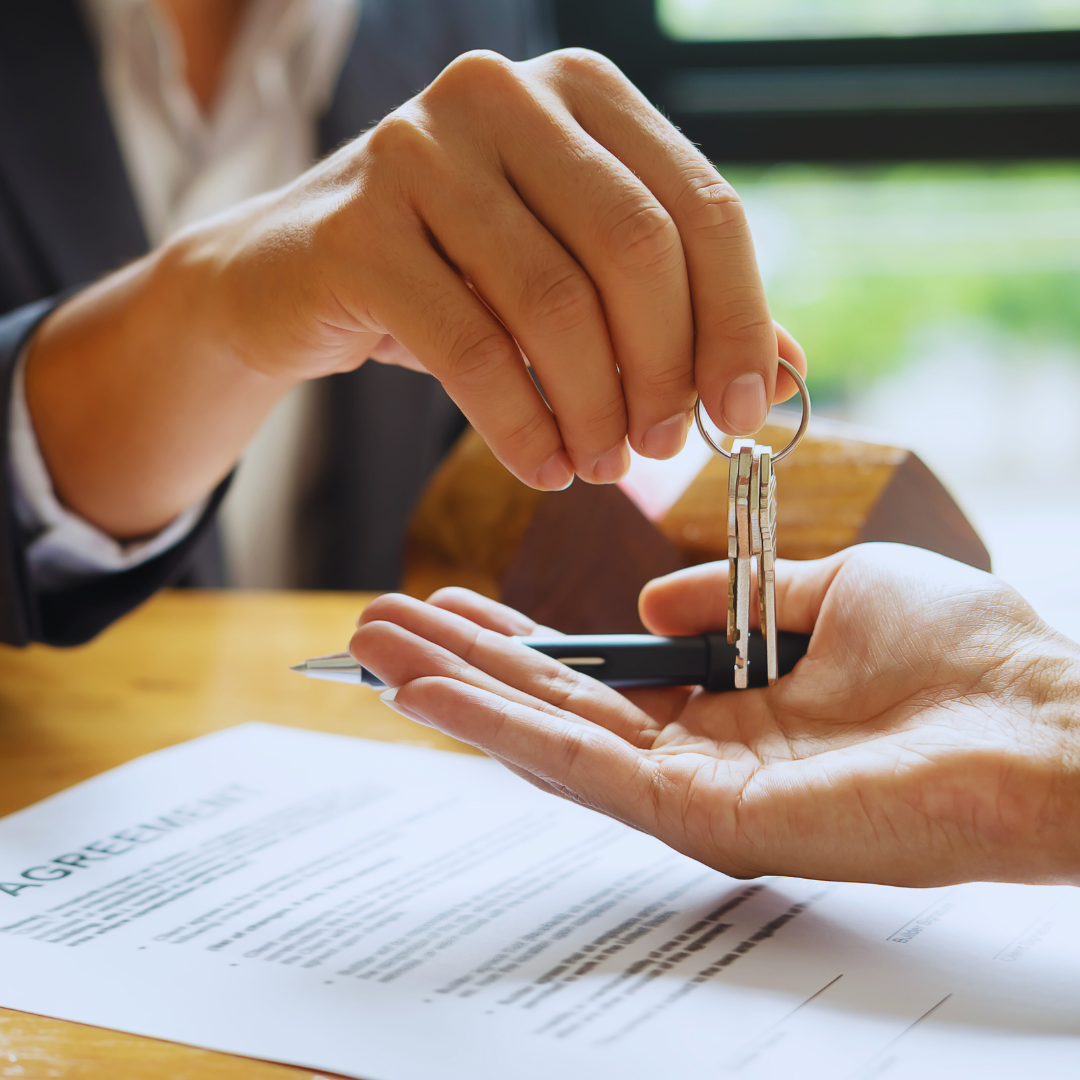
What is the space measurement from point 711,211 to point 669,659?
0.26m

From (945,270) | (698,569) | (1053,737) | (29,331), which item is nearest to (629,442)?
(698,569)

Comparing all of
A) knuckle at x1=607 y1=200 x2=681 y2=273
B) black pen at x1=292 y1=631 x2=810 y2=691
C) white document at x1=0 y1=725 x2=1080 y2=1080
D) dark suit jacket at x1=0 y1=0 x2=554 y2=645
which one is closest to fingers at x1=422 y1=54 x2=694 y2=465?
knuckle at x1=607 y1=200 x2=681 y2=273

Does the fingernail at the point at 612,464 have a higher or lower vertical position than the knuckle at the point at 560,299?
lower

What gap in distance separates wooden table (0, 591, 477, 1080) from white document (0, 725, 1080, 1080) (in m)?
0.01

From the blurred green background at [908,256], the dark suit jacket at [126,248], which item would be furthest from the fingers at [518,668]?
the blurred green background at [908,256]

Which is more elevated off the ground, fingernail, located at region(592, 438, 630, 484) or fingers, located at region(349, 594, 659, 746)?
fingernail, located at region(592, 438, 630, 484)

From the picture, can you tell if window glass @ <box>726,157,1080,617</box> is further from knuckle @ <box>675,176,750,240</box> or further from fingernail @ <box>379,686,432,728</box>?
fingernail @ <box>379,686,432,728</box>

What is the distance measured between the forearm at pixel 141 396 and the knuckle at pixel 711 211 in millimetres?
375

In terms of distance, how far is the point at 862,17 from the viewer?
2.05 m

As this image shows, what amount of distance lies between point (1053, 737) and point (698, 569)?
0.82 ft

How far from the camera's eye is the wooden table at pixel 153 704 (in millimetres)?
389

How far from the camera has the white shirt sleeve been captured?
93cm

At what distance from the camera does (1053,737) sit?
0.46 metres

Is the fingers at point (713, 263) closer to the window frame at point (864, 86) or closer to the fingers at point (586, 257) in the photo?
the fingers at point (586, 257)
